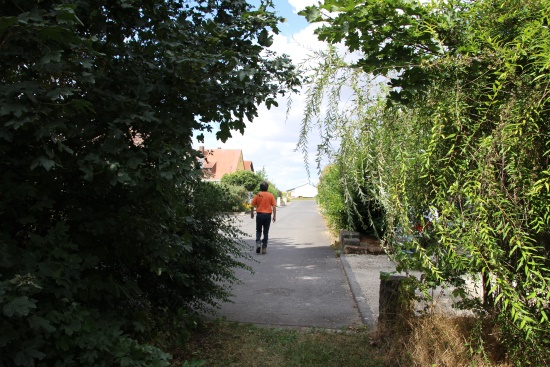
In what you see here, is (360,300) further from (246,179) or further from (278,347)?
(246,179)

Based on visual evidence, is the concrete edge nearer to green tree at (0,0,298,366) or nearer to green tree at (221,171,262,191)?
green tree at (0,0,298,366)

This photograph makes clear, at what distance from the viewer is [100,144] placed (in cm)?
287

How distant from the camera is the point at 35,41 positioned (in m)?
2.44

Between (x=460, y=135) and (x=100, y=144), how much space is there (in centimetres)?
236

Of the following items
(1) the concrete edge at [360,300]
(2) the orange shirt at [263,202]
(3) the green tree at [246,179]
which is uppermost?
(3) the green tree at [246,179]

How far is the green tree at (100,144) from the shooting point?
2.40m

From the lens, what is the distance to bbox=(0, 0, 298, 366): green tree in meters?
2.40

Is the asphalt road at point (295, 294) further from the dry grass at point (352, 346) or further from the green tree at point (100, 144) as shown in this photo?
the green tree at point (100, 144)

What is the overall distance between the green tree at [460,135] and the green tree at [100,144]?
2.18 ft

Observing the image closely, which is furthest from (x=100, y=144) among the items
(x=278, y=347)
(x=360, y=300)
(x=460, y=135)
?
(x=360, y=300)

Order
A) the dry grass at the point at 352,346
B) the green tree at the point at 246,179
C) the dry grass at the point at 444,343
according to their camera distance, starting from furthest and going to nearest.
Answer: the green tree at the point at 246,179
the dry grass at the point at 352,346
the dry grass at the point at 444,343

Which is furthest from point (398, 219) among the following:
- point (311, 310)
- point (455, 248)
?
point (311, 310)

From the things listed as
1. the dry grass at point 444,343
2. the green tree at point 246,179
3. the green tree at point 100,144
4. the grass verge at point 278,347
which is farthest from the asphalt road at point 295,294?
the green tree at point 246,179

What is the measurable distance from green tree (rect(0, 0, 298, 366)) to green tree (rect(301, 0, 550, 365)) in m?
0.66
